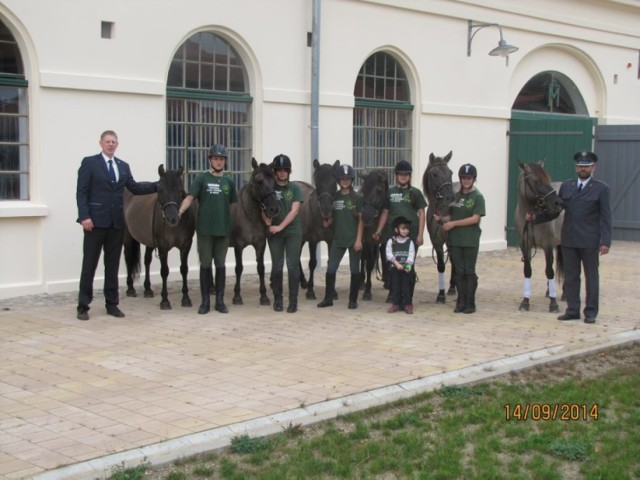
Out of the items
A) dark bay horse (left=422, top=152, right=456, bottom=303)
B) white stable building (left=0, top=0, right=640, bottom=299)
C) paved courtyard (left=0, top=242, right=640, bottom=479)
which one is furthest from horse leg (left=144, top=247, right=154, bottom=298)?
dark bay horse (left=422, top=152, right=456, bottom=303)

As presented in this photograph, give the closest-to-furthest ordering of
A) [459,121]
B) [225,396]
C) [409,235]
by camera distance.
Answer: [225,396], [409,235], [459,121]

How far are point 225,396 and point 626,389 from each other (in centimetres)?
321

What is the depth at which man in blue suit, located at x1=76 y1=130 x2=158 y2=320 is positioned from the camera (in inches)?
374

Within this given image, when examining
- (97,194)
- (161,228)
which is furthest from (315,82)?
(97,194)

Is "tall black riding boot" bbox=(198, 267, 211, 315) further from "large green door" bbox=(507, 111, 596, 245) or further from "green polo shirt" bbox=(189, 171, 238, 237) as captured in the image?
"large green door" bbox=(507, 111, 596, 245)

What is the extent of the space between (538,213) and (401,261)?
1735 mm

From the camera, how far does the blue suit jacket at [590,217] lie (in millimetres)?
9586

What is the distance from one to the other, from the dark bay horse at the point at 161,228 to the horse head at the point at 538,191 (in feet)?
13.2

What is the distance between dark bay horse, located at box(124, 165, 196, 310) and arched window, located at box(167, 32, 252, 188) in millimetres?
1623

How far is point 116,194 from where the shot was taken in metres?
9.70

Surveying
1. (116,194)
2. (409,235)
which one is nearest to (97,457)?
(116,194)

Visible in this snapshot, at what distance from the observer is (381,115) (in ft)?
51.4

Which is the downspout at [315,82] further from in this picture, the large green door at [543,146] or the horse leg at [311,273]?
the large green door at [543,146]

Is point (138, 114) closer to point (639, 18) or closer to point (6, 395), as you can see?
point (6, 395)
